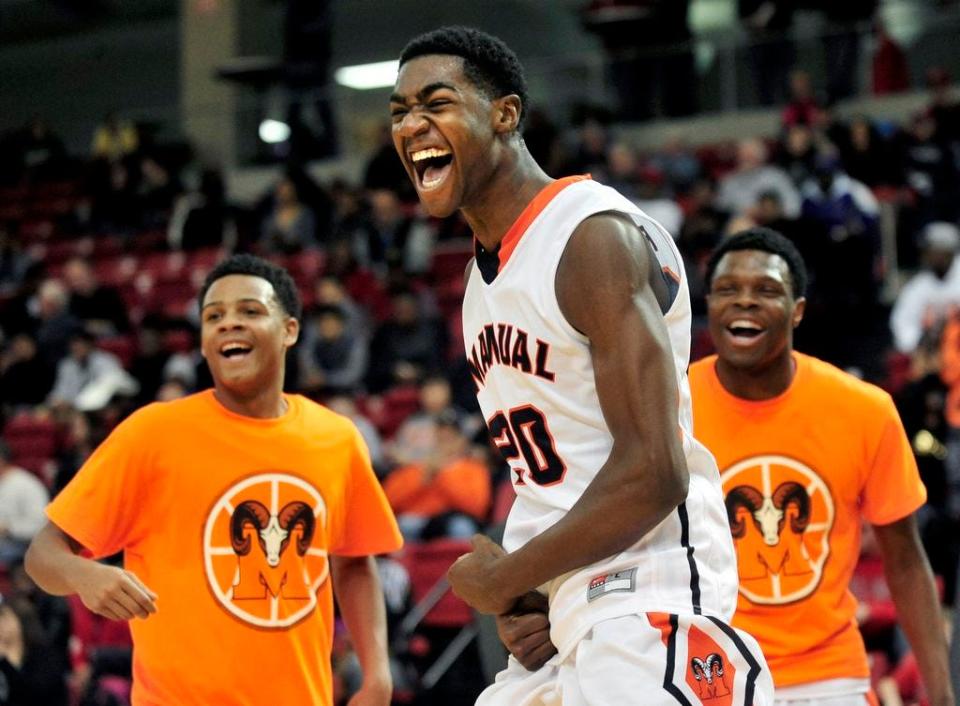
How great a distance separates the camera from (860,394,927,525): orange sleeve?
4203 millimetres

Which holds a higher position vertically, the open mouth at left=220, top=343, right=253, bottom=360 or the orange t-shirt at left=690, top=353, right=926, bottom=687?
the open mouth at left=220, top=343, right=253, bottom=360

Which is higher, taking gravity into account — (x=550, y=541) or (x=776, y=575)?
(x=550, y=541)

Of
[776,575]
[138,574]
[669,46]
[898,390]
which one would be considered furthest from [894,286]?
[138,574]

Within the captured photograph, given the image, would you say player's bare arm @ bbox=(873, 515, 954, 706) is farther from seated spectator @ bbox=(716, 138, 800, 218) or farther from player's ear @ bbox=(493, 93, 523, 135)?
seated spectator @ bbox=(716, 138, 800, 218)

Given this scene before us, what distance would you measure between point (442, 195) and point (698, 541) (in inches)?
33.5

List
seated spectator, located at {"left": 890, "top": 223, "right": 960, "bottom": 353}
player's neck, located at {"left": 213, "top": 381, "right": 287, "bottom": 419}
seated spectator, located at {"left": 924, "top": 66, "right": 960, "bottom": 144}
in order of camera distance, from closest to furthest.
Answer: player's neck, located at {"left": 213, "top": 381, "right": 287, "bottom": 419} → seated spectator, located at {"left": 890, "top": 223, "right": 960, "bottom": 353} → seated spectator, located at {"left": 924, "top": 66, "right": 960, "bottom": 144}

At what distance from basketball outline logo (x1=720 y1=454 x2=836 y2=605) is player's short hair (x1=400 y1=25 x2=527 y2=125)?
1698 millimetres

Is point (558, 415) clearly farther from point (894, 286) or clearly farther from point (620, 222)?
point (894, 286)

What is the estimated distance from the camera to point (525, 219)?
2.94 meters

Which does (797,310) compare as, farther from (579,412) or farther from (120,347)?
(120,347)

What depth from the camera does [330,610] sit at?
4.30m

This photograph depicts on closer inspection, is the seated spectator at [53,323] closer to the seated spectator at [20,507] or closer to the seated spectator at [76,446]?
the seated spectator at [76,446]

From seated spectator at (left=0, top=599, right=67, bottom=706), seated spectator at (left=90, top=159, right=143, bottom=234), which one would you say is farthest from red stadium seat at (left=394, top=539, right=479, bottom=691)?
seated spectator at (left=90, top=159, right=143, bottom=234)

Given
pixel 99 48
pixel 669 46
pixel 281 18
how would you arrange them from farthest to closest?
1. pixel 99 48
2. pixel 281 18
3. pixel 669 46
